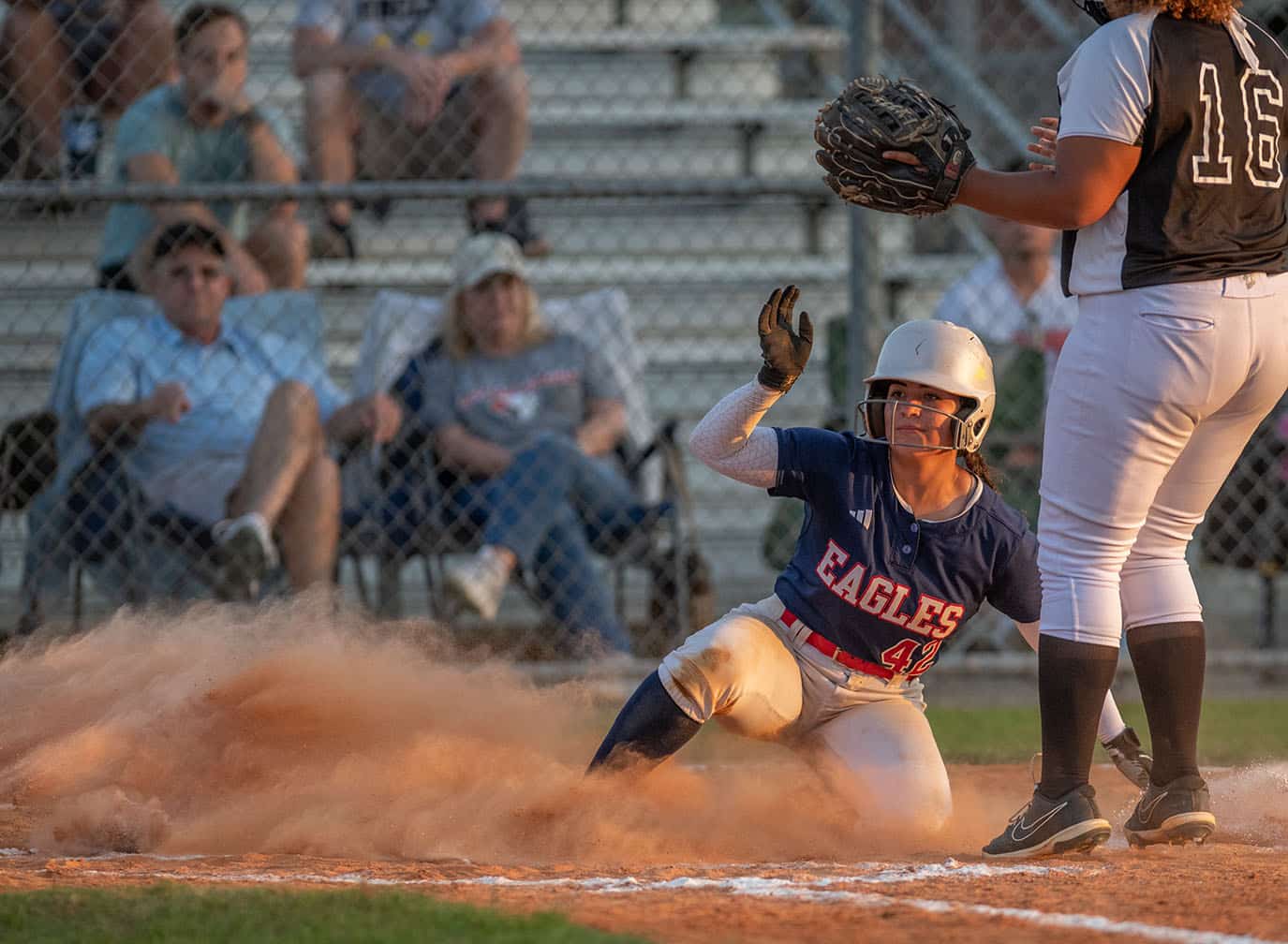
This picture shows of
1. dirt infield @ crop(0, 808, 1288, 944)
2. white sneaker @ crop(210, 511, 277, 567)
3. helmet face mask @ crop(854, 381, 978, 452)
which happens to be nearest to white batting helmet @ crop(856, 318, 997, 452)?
helmet face mask @ crop(854, 381, 978, 452)

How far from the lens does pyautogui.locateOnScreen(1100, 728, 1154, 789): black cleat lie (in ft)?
12.8

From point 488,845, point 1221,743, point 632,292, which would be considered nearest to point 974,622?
point 1221,743

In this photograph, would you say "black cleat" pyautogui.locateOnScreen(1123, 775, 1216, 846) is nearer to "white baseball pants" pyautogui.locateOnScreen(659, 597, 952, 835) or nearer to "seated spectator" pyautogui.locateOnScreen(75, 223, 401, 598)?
"white baseball pants" pyautogui.locateOnScreen(659, 597, 952, 835)

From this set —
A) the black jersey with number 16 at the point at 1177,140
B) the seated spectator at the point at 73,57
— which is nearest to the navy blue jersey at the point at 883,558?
the black jersey with number 16 at the point at 1177,140

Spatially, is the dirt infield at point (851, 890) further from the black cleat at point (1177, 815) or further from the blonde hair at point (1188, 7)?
the blonde hair at point (1188, 7)

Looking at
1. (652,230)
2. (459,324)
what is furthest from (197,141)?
(652,230)

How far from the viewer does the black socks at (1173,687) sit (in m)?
3.62

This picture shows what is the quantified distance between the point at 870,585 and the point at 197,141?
432 cm

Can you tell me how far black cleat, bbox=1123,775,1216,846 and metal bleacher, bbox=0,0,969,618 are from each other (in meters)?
4.37

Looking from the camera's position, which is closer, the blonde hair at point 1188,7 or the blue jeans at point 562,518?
the blonde hair at point 1188,7

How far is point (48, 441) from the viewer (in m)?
6.70

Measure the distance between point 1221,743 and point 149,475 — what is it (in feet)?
14.0

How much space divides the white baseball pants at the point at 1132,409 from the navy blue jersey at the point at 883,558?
15.2 inches

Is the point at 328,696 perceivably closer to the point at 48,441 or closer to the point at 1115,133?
the point at 1115,133
